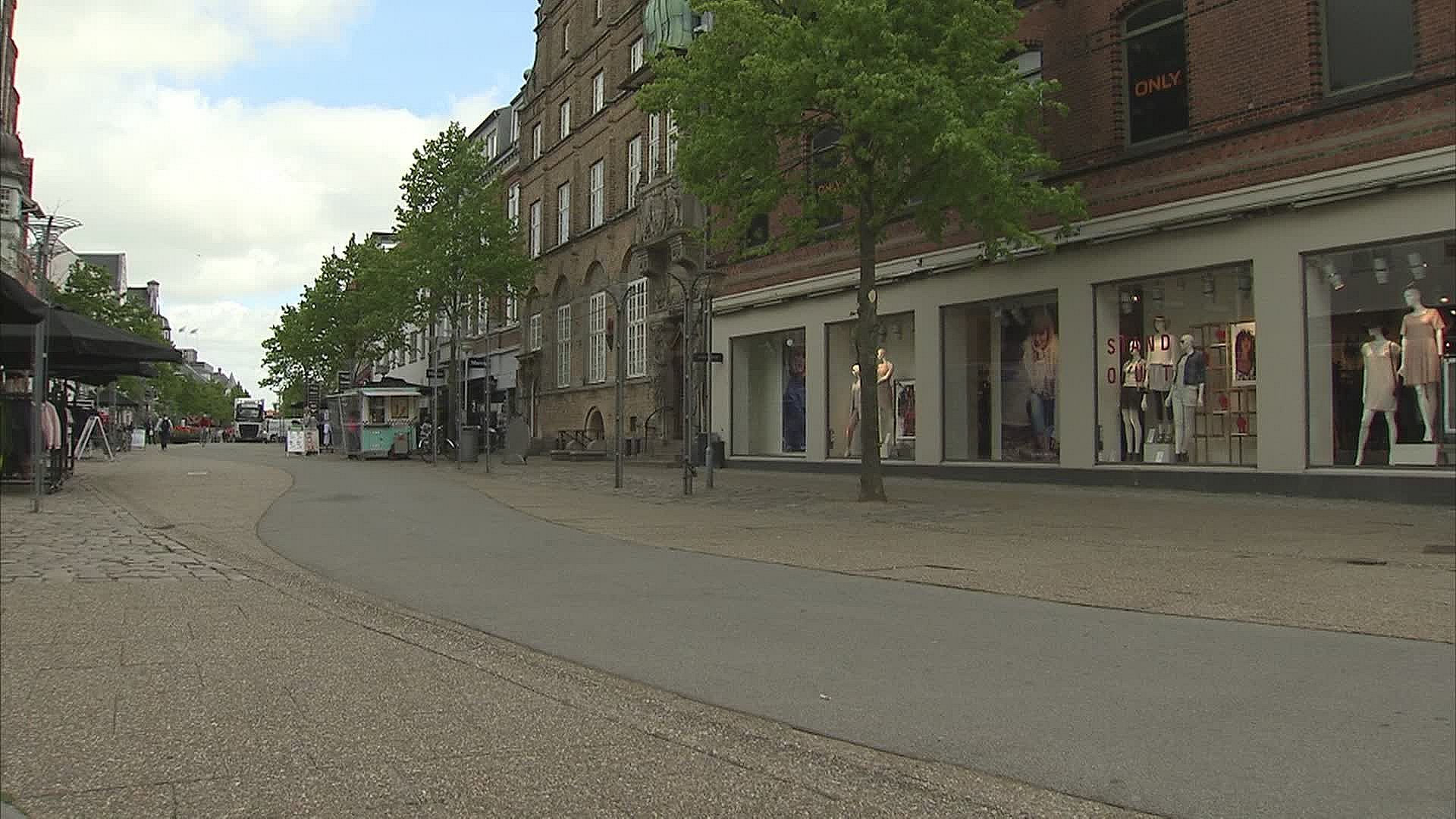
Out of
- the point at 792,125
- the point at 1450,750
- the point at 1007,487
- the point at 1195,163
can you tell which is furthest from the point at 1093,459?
the point at 1450,750

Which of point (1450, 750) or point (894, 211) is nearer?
point (1450, 750)

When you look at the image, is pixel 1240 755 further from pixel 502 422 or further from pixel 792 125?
pixel 502 422

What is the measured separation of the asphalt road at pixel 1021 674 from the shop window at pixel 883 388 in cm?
1233

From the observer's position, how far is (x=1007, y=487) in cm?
1831

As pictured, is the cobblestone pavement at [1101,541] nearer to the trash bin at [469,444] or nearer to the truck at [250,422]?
the trash bin at [469,444]

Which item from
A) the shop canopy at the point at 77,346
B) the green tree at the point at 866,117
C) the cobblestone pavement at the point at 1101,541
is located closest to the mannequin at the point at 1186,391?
the cobblestone pavement at the point at 1101,541

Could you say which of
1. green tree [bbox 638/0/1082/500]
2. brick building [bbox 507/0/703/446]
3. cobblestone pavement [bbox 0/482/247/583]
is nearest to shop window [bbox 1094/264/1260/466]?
green tree [bbox 638/0/1082/500]

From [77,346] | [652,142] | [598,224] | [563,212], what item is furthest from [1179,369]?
[563,212]

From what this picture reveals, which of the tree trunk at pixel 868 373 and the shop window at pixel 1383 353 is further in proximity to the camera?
the tree trunk at pixel 868 373

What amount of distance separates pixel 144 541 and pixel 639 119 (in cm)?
2597

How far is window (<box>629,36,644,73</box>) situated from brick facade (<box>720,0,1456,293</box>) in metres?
17.7

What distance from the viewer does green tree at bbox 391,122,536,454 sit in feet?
114

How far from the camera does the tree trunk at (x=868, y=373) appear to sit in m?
15.7

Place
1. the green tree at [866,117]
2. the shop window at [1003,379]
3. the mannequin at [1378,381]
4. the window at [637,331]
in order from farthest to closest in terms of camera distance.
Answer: the window at [637,331] → the shop window at [1003,379] → the mannequin at [1378,381] → the green tree at [866,117]
